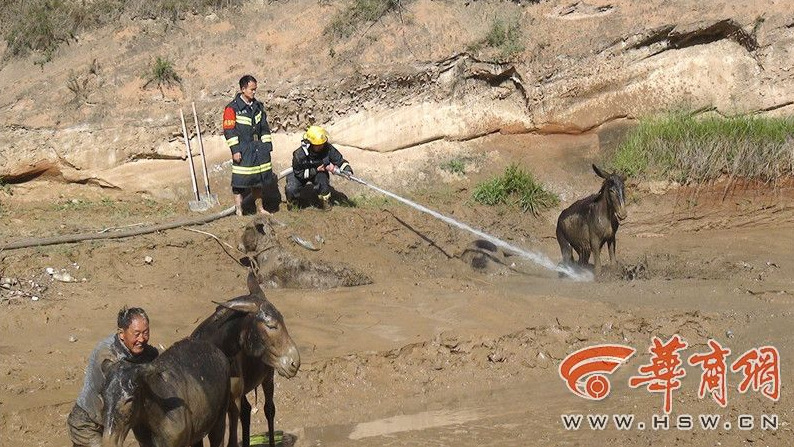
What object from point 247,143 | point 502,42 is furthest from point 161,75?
point 502,42

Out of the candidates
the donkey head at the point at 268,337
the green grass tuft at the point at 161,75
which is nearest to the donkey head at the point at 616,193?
the donkey head at the point at 268,337

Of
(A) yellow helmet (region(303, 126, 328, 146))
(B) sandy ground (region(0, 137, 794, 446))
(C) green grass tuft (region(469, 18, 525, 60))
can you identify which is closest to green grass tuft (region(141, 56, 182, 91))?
(B) sandy ground (region(0, 137, 794, 446))

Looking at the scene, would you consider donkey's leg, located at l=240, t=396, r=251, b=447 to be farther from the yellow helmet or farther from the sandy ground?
the yellow helmet

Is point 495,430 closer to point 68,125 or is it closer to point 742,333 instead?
point 742,333

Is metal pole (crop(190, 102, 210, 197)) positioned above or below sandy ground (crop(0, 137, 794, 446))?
above

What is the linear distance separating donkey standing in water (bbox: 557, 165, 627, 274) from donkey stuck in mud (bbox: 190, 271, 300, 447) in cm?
595

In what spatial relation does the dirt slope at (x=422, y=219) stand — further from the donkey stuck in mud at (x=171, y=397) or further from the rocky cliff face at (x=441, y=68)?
the donkey stuck in mud at (x=171, y=397)

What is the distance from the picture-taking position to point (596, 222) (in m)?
13.1

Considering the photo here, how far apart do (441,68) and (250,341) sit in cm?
1001

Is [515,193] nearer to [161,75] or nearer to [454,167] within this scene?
[454,167]

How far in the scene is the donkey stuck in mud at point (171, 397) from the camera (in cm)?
580

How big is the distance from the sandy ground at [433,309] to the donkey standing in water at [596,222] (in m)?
0.45

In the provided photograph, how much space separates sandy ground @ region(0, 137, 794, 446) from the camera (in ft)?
30.9

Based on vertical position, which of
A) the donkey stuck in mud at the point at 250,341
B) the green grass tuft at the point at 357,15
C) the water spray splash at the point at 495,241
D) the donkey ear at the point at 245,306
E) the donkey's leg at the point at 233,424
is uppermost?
the green grass tuft at the point at 357,15
